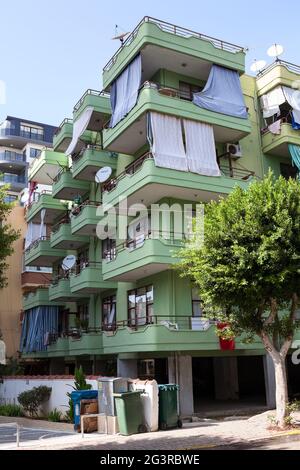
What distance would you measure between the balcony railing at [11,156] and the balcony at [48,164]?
4035 centimetres

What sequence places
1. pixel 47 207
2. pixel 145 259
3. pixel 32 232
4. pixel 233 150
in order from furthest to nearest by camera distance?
pixel 32 232 → pixel 47 207 → pixel 233 150 → pixel 145 259

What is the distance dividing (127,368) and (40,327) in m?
10.7

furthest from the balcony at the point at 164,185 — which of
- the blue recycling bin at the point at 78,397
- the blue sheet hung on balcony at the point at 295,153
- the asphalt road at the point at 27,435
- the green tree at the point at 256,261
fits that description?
the asphalt road at the point at 27,435

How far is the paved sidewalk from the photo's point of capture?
12.8 metres

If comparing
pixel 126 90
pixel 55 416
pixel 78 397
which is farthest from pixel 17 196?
pixel 78 397

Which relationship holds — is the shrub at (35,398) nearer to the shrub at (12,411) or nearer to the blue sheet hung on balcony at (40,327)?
the shrub at (12,411)

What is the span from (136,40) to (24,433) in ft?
55.6

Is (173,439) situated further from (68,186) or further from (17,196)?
(17,196)

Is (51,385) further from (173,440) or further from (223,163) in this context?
(223,163)

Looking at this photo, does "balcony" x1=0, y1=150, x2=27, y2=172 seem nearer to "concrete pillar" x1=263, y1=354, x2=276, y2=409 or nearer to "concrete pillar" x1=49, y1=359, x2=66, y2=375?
"concrete pillar" x1=49, y1=359, x2=66, y2=375

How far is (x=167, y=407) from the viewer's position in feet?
51.2

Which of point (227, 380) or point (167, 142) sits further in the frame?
point (227, 380)

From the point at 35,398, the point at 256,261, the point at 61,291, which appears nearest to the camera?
the point at 256,261
